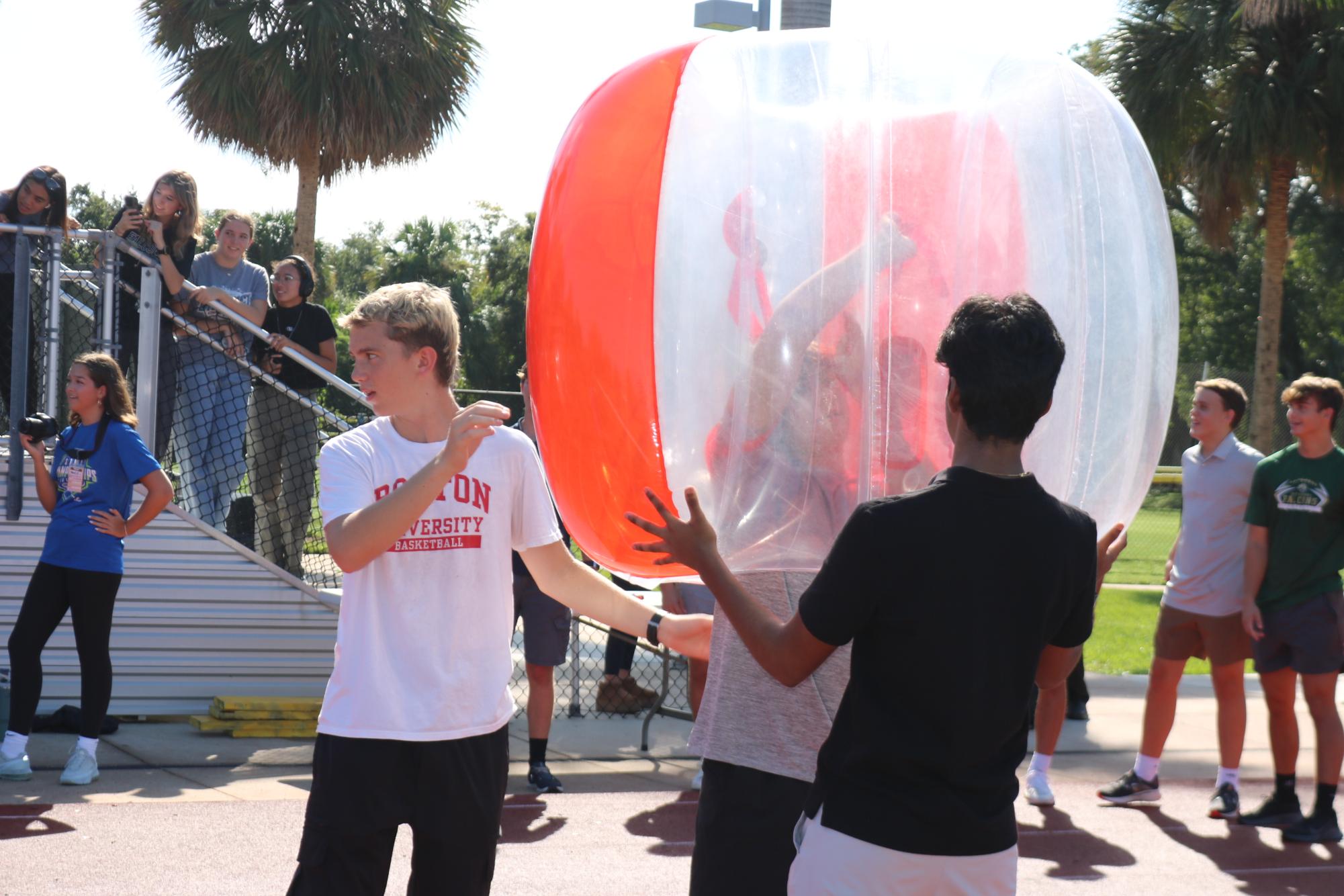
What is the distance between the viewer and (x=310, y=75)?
17.0 metres

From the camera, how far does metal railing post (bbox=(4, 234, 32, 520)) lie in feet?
22.4

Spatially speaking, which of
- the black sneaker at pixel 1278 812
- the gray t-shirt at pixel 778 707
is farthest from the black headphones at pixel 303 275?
the gray t-shirt at pixel 778 707

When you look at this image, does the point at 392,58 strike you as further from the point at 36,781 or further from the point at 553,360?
the point at 553,360

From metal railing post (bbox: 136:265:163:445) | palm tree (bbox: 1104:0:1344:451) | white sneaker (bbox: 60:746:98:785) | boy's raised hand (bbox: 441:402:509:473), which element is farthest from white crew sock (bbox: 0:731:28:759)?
palm tree (bbox: 1104:0:1344:451)

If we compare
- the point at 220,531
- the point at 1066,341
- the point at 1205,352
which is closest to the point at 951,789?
the point at 1066,341

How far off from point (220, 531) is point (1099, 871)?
5.04 m

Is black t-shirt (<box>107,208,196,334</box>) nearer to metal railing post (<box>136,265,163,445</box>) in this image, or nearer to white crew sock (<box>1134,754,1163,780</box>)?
metal railing post (<box>136,265,163,445</box>)

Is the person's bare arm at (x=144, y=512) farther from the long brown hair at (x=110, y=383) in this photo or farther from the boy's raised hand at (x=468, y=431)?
the boy's raised hand at (x=468, y=431)

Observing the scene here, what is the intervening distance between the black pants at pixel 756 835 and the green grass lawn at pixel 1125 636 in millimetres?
7054

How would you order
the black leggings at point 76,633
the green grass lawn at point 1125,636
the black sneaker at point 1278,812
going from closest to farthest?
the black leggings at point 76,633 → the black sneaker at point 1278,812 → the green grass lawn at point 1125,636

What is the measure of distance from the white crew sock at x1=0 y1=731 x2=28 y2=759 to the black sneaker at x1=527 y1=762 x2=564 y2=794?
2.32m

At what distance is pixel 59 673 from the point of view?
7672mm

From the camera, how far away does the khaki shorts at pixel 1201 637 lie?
21.3 ft

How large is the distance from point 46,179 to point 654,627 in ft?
18.7
